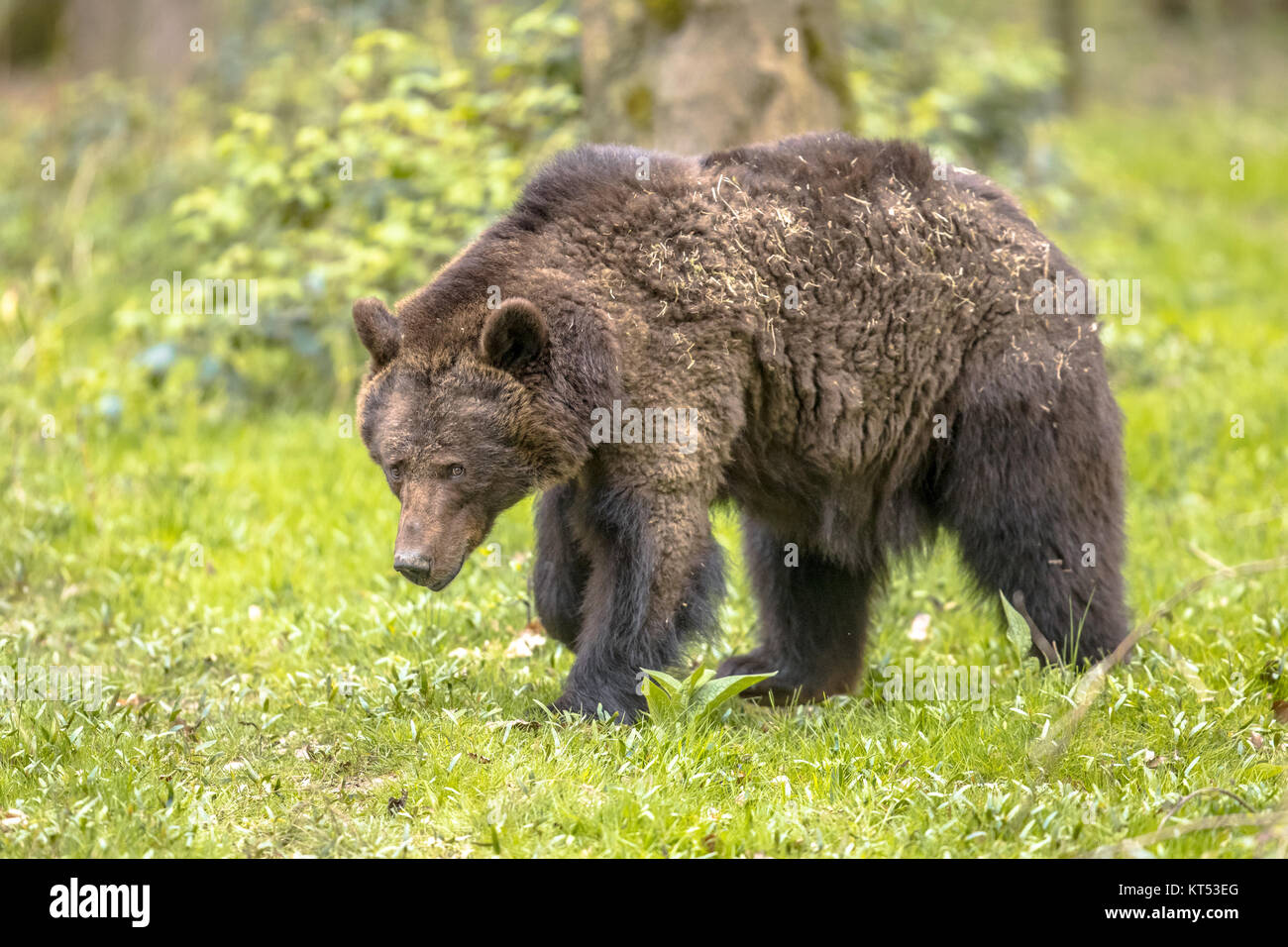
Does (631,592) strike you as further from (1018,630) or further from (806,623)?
(1018,630)

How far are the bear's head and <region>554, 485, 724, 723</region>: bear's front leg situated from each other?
349 millimetres

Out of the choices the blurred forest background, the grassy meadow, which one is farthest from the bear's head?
the blurred forest background

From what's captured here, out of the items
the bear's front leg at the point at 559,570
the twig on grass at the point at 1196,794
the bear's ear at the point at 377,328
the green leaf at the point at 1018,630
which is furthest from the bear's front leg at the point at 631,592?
the twig on grass at the point at 1196,794

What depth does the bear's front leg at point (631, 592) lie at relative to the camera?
5062mm

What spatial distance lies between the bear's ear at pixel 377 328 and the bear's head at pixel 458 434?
0.11 meters

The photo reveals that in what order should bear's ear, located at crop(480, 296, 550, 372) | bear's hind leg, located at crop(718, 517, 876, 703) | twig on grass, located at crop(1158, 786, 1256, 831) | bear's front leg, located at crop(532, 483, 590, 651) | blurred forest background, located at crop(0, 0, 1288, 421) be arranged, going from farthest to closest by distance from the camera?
1. blurred forest background, located at crop(0, 0, 1288, 421)
2. bear's hind leg, located at crop(718, 517, 876, 703)
3. bear's front leg, located at crop(532, 483, 590, 651)
4. bear's ear, located at crop(480, 296, 550, 372)
5. twig on grass, located at crop(1158, 786, 1256, 831)

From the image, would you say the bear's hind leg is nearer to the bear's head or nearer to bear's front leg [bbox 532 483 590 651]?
bear's front leg [bbox 532 483 590 651]

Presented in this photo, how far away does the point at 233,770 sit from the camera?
15.6 ft

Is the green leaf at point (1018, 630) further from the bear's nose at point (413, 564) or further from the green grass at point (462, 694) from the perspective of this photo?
the bear's nose at point (413, 564)

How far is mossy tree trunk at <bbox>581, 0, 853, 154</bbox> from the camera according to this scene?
7.93m

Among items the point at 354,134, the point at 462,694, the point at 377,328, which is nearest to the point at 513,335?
the point at 377,328

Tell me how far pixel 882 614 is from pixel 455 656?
2242 millimetres

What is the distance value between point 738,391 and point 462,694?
1660 mm

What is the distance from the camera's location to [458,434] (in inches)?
196
